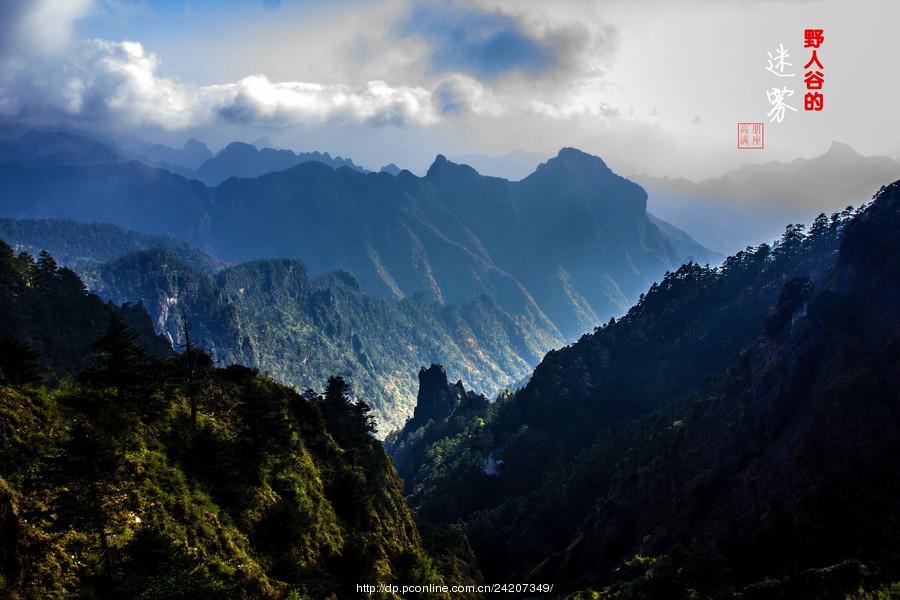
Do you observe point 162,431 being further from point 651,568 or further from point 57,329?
point 57,329

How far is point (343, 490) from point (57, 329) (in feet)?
322

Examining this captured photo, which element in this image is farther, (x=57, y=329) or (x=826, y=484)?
(x=57, y=329)

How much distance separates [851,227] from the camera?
92.2 metres

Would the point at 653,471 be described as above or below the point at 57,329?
below

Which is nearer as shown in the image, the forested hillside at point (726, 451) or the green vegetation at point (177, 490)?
the green vegetation at point (177, 490)

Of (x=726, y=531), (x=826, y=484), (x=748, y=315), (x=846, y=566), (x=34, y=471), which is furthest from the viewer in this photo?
(x=748, y=315)

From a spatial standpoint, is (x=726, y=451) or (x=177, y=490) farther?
(x=726, y=451)

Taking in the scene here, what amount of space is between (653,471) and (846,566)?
49.0 meters

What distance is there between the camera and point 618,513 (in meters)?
86.9

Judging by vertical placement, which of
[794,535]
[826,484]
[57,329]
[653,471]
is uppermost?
[57,329]

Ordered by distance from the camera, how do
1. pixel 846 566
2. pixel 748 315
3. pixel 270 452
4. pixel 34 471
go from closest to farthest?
pixel 34 471 → pixel 846 566 → pixel 270 452 → pixel 748 315

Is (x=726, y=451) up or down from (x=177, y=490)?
down

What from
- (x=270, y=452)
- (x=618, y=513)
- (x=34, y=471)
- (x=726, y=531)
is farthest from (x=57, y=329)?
(x=726, y=531)

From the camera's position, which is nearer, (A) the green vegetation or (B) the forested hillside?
(A) the green vegetation
